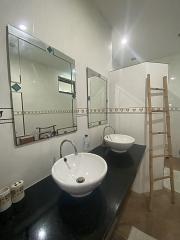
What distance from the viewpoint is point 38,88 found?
3.23ft

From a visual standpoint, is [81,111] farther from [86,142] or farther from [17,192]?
[17,192]

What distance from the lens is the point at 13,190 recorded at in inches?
28.1

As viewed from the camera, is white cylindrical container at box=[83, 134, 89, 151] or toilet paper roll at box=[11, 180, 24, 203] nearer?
toilet paper roll at box=[11, 180, 24, 203]

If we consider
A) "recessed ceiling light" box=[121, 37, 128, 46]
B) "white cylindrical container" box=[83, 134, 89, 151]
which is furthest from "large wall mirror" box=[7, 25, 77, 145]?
"recessed ceiling light" box=[121, 37, 128, 46]

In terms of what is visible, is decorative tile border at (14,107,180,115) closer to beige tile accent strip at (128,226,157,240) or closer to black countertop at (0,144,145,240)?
black countertop at (0,144,145,240)

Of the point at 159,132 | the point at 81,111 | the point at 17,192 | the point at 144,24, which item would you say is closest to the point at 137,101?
the point at 159,132

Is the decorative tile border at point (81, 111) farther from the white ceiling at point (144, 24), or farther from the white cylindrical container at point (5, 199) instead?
the white ceiling at point (144, 24)

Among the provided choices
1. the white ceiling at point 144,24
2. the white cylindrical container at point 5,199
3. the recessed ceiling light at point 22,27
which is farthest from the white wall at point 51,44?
the white ceiling at point 144,24

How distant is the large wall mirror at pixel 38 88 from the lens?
0.83 m

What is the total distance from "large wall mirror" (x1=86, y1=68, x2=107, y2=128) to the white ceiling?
A: 0.89 meters

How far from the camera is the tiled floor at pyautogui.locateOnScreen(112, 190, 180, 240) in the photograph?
4.29 ft

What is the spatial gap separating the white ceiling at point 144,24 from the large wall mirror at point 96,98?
89 cm

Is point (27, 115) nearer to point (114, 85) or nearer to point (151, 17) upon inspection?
point (114, 85)

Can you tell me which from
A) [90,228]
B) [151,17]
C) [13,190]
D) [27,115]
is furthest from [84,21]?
[90,228]
